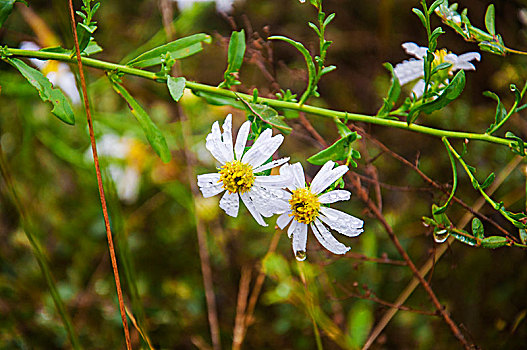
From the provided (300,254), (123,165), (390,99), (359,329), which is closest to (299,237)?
(300,254)

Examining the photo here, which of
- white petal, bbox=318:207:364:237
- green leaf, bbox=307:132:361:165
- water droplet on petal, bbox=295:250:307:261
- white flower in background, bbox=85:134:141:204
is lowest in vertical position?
white flower in background, bbox=85:134:141:204

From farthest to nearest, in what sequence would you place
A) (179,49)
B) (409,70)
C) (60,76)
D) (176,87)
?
(60,76), (409,70), (179,49), (176,87)

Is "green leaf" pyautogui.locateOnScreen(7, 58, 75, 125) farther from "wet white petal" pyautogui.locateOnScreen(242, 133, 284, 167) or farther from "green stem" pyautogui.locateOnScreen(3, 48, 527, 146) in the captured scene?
"wet white petal" pyautogui.locateOnScreen(242, 133, 284, 167)

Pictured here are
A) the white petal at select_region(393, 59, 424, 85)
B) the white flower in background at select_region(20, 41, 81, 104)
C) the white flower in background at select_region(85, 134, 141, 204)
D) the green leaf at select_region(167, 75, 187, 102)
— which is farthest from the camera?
the white flower in background at select_region(85, 134, 141, 204)

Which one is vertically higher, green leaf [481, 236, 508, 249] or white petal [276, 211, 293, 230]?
white petal [276, 211, 293, 230]

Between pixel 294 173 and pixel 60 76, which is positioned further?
pixel 60 76

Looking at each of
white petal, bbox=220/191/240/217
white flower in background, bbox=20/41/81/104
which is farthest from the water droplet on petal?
white flower in background, bbox=20/41/81/104

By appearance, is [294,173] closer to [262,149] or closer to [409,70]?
[262,149]

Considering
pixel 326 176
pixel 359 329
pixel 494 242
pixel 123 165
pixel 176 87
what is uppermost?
pixel 176 87
